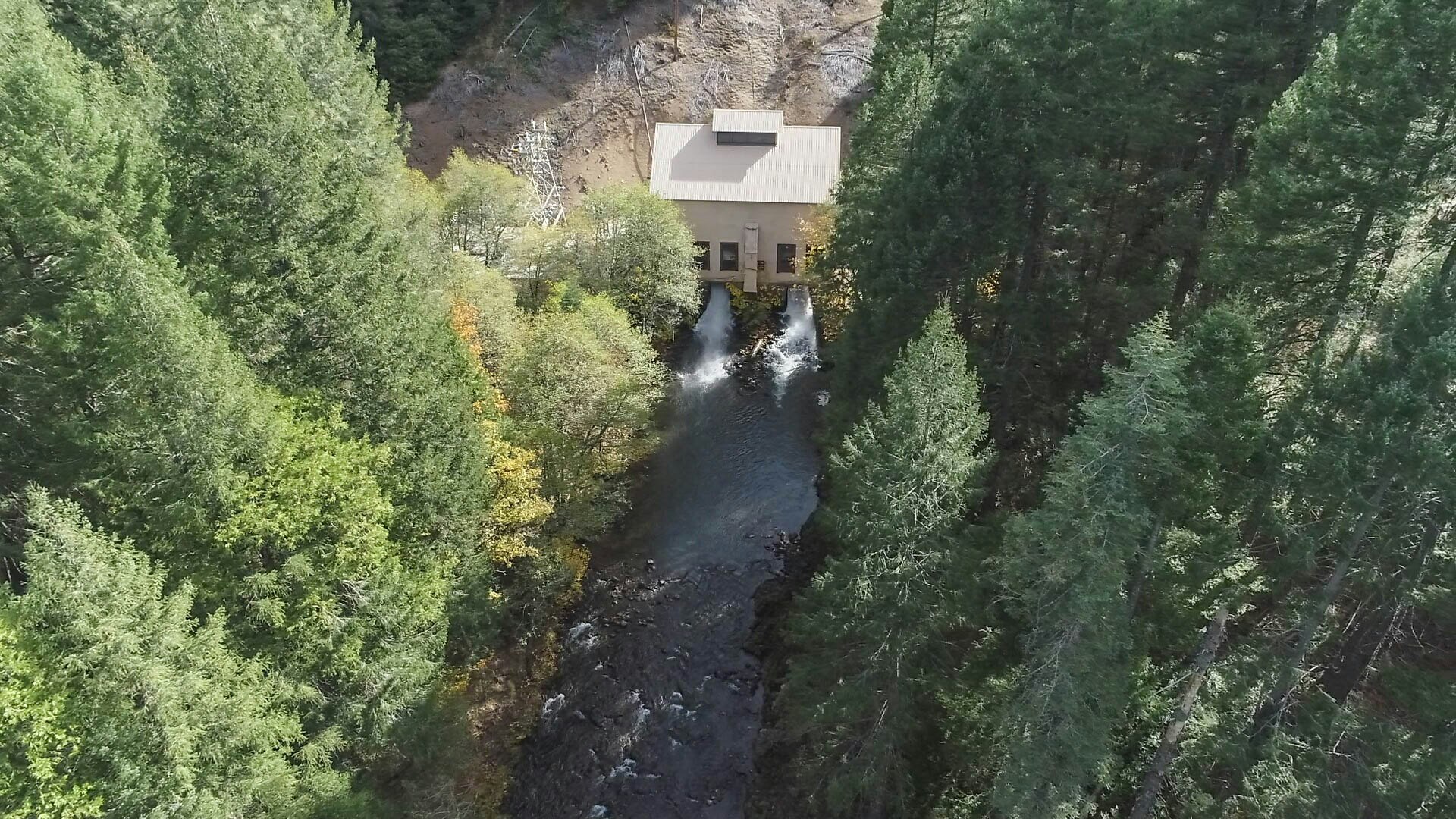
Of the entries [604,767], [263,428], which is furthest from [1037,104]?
[604,767]

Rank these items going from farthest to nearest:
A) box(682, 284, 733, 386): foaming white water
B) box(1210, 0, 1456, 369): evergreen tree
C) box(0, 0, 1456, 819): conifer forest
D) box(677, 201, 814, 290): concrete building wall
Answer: box(677, 201, 814, 290): concrete building wall → box(682, 284, 733, 386): foaming white water → box(1210, 0, 1456, 369): evergreen tree → box(0, 0, 1456, 819): conifer forest

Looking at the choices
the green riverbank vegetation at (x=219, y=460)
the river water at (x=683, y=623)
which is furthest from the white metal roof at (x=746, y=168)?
the green riverbank vegetation at (x=219, y=460)

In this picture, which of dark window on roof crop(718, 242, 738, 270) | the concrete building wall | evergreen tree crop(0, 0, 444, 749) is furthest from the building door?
evergreen tree crop(0, 0, 444, 749)

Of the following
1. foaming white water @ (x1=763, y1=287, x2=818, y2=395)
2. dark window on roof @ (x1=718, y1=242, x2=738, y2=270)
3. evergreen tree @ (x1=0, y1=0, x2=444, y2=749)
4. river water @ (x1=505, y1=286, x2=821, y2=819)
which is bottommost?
river water @ (x1=505, y1=286, x2=821, y2=819)

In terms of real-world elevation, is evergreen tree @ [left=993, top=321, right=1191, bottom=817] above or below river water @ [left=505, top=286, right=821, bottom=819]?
above

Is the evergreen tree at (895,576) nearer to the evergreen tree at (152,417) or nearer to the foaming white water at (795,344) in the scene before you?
the evergreen tree at (152,417)

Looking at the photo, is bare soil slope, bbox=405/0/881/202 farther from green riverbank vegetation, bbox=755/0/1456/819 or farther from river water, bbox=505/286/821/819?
green riverbank vegetation, bbox=755/0/1456/819
